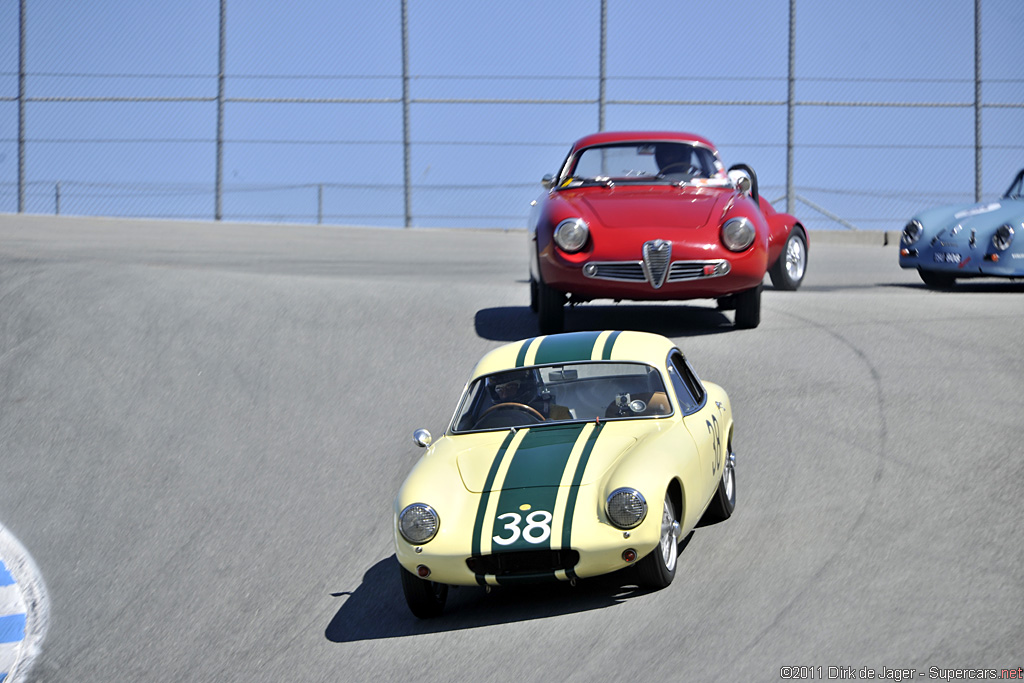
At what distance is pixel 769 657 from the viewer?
478 cm

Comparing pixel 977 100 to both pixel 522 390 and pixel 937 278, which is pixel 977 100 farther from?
pixel 522 390

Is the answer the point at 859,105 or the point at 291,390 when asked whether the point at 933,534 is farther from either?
the point at 859,105

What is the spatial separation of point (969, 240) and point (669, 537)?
27.8ft

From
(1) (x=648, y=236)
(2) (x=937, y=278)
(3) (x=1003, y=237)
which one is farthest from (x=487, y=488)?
(2) (x=937, y=278)

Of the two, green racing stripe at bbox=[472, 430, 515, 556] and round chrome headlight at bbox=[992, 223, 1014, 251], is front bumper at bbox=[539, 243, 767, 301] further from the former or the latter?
round chrome headlight at bbox=[992, 223, 1014, 251]

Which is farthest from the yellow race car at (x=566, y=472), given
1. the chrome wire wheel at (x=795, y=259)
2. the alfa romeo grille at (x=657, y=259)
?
the chrome wire wheel at (x=795, y=259)

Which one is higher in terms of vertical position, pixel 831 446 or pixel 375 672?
pixel 831 446

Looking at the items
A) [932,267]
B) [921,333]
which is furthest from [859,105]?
[921,333]

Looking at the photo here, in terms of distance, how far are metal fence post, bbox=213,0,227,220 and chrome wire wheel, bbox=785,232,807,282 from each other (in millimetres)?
11680

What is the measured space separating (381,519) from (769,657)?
9.92 ft

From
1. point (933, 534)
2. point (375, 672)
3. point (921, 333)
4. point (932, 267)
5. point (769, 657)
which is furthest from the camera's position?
point (932, 267)

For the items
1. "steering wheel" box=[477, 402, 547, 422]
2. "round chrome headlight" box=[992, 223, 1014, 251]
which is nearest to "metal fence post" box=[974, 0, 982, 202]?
"round chrome headlight" box=[992, 223, 1014, 251]

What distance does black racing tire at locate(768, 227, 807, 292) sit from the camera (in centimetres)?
1309

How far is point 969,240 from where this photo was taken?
1276cm
